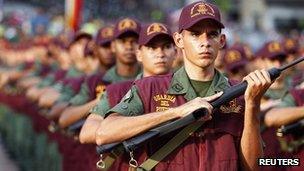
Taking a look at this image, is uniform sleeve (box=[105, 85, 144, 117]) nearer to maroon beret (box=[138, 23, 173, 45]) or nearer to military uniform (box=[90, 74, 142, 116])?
military uniform (box=[90, 74, 142, 116])

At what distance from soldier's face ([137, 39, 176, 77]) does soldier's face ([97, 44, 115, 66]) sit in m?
2.12

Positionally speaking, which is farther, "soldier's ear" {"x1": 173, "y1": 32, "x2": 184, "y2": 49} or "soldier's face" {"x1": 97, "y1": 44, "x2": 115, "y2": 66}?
"soldier's face" {"x1": 97, "y1": 44, "x2": 115, "y2": 66}

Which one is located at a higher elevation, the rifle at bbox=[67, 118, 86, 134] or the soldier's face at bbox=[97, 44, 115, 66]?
the soldier's face at bbox=[97, 44, 115, 66]

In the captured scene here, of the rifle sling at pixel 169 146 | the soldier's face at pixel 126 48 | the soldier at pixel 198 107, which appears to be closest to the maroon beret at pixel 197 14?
the soldier at pixel 198 107

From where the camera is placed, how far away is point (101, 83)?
27.8 ft

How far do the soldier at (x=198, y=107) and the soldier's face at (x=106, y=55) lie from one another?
402 cm

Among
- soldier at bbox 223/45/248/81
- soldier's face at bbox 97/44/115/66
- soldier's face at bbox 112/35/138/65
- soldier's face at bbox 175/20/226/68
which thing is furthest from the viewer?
soldier at bbox 223/45/248/81

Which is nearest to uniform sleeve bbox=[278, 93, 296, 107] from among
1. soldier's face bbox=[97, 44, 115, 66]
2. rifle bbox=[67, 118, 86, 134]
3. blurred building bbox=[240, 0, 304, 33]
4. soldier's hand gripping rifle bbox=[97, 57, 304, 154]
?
rifle bbox=[67, 118, 86, 134]

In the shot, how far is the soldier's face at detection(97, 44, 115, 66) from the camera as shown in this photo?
31.0 ft

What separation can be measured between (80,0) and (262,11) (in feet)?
111

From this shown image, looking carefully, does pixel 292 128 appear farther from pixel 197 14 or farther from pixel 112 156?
pixel 197 14

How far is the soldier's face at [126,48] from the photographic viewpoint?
835 centimetres

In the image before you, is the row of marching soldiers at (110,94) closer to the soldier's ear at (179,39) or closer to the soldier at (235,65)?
the soldier at (235,65)

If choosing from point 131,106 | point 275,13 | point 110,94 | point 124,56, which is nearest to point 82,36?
point 124,56
